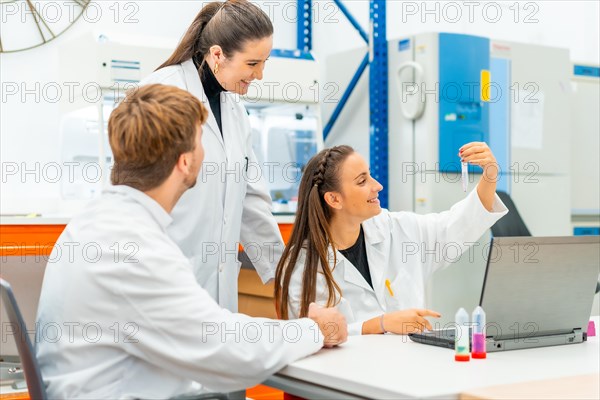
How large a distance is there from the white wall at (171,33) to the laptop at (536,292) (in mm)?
2644

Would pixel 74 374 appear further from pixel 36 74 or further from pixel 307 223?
pixel 36 74

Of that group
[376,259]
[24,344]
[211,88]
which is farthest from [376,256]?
[24,344]

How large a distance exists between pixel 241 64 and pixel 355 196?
520 millimetres

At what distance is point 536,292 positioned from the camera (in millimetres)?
1692

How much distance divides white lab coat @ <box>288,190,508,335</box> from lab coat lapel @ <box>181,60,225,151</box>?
408 millimetres

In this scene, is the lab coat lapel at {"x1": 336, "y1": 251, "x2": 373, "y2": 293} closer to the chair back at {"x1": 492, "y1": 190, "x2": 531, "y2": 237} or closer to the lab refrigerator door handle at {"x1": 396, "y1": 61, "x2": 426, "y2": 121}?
the chair back at {"x1": 492, "y1": 190, "x2": 531, "y2": 237}

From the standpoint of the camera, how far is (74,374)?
1.38m

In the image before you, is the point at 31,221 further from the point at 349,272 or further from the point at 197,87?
the point at 349,272

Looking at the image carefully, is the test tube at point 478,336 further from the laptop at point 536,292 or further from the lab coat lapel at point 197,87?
the lab coat lapel at point 197,87

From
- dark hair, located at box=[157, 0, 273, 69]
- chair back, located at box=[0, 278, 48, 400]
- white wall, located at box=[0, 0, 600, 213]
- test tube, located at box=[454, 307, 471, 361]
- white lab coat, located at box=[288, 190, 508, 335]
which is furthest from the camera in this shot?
white wall, located at box=[0, 0, 600, 213]

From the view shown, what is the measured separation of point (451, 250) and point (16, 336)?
1.52 m

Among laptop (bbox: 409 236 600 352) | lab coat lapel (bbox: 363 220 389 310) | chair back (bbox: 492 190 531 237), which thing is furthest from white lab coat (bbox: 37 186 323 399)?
chair back (bbox: 492 190 531 237)

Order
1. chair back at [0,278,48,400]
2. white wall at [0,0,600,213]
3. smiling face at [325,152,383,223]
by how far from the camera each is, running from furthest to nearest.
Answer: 1. white wall at [0,0,600,213]
2. smiling face at [325,152,383,223]
3. chair back at [0,278,48,400]

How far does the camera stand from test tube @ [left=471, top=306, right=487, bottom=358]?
5.23 ft
